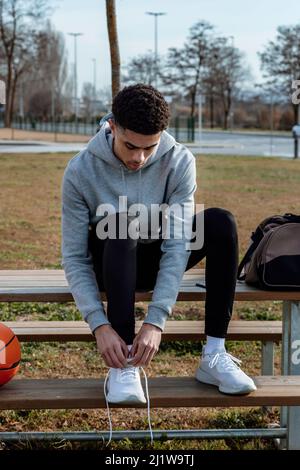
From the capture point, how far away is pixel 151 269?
2947mm

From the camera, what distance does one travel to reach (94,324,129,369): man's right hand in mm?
2617

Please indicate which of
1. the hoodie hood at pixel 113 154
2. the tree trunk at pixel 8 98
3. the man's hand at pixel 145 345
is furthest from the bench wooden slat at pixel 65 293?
the tree trunk at pixel 8 98

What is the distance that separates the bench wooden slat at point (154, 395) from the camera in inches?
105

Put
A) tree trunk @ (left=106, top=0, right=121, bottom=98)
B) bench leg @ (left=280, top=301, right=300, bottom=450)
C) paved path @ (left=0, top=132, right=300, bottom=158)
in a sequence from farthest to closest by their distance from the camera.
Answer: paved path @ (left=0, top=132, right=300, bottom=158) < tree trunk @ (left=106, top=0, right=121, bottom=98) < bench leg @ (left=280, top=301, right=300, bottom=450)

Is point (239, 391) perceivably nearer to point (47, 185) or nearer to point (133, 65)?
point (47, 185)

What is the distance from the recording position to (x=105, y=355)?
2.64m

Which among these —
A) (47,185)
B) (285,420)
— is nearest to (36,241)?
(285,420)

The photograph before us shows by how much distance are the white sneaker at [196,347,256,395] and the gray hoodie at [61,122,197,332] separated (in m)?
0.25

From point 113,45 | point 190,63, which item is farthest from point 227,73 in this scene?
→ point 113,45

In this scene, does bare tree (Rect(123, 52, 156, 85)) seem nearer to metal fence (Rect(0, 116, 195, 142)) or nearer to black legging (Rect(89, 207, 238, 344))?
metal fence (Rect(0, 116, 195, 142))

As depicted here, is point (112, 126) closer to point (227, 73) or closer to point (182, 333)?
point (182, 333)

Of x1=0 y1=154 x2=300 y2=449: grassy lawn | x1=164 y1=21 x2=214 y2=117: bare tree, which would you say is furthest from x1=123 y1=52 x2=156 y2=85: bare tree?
x1=0 y1=154 x2=300 y2=449: grassy lawn

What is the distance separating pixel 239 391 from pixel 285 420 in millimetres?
697

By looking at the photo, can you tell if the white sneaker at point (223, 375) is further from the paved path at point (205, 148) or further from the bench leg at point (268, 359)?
the paved path at point (205, 148)
